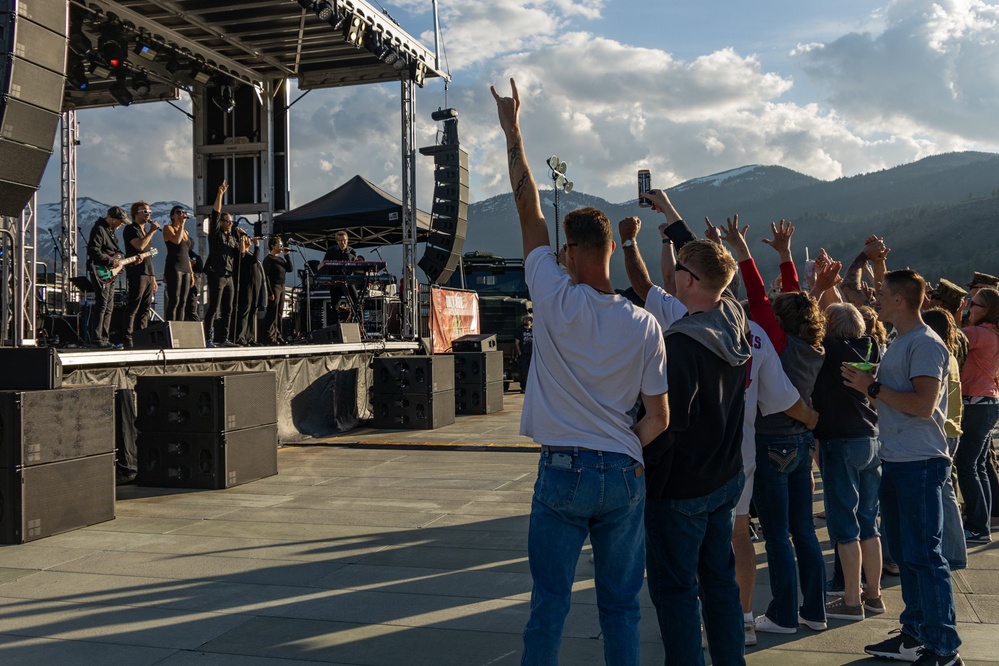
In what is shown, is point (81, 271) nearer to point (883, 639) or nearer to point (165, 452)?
point (165, 452)

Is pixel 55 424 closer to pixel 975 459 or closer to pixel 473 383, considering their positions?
pixel 975 459

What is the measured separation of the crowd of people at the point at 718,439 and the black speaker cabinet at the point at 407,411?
27.9 feet

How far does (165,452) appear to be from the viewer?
25.8ft

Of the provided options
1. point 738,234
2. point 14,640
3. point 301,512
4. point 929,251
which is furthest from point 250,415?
point 929,251

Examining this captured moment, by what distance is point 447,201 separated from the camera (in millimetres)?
15688

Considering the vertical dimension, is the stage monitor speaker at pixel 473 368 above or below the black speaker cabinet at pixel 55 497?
above

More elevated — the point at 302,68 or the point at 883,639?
the point at 302,68

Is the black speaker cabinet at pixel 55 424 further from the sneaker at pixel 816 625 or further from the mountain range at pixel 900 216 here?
the mountain range at pixel 900 216

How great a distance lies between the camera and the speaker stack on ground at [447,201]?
15.5 meters

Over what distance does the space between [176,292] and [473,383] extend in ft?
20.2

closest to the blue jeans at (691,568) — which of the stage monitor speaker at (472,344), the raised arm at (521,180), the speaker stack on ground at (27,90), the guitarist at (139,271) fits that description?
the raised arm at (521,180)

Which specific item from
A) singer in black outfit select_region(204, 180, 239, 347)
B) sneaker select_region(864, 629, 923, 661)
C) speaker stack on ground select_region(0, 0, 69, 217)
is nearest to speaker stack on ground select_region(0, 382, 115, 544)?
speaker stack on ground select_region(0, 0, 69, 217)

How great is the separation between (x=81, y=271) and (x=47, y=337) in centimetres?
972

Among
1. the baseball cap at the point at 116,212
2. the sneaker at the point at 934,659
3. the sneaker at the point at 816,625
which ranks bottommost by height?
the sneaker at the point at 816,625
